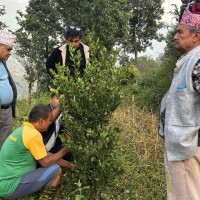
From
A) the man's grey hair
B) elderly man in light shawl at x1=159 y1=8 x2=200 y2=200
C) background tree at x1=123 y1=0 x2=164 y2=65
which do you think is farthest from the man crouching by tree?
background tree at x1=123 y1=0 x2=164 y2=65

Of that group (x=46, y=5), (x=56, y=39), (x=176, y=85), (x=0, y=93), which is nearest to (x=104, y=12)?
(x=56, y=39)

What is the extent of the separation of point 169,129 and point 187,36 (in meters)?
0.80

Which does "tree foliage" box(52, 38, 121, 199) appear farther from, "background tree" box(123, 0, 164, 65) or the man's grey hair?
"background tree" box(123, 0, 164, 65)

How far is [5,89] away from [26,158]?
113 centimetres

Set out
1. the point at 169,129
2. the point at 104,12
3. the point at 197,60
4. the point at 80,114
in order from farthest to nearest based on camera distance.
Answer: the point at 104,12, the point at 80,114, the point at 169,129, the point at 197,60

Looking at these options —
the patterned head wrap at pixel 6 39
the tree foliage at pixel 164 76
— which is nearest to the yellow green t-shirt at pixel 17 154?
the patterned head wrap at pixel 6 39

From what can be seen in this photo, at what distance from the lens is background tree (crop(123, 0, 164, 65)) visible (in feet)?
75.4

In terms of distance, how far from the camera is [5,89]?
3029 millimetres

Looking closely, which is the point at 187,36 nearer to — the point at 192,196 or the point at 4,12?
the point at 192,196

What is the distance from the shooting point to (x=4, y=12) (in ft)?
46.9

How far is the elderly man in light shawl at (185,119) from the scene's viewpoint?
A: 1676 mm

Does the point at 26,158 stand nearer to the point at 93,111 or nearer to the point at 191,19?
the point at 93,111

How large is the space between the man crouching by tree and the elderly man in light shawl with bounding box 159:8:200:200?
1.29 metres

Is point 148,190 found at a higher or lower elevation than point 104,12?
lower
